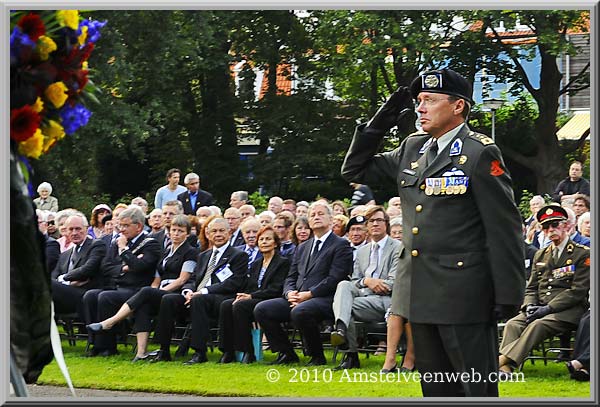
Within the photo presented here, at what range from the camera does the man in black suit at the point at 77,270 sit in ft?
40.1

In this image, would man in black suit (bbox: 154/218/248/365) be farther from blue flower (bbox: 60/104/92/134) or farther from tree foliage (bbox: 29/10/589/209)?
blue flower (bbox: 60/104/92/134)

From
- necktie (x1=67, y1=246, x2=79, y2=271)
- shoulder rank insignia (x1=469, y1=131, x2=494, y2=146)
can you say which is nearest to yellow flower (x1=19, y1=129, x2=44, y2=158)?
shoulder rank insignia (x1=469, y1=131, x2=494, y2=146)

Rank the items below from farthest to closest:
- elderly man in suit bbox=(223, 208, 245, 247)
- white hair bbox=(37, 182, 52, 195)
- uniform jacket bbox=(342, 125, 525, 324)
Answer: white hair bbox=(37, 182, 52, 195) → elderly man in suit bbox=(223, 208, 245, 247) → uniform jacket bbox=(342, 125, 525, 324)

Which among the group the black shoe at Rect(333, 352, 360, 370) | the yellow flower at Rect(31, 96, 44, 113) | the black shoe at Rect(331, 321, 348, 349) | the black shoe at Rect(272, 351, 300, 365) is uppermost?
the yellow flower at Rect(31, 96, 44, 113)

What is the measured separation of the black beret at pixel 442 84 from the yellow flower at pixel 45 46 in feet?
9.09

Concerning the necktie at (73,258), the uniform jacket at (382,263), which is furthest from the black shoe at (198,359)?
the necktie at (73,258)

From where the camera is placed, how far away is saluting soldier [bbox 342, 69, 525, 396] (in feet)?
19.5

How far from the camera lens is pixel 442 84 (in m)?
6.13

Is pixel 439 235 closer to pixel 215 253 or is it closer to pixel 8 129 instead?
pixel 8 129

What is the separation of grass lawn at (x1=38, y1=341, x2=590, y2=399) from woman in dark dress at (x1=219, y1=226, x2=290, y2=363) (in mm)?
207

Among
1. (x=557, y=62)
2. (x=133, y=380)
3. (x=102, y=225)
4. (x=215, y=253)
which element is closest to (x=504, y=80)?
(x=557, y=62)

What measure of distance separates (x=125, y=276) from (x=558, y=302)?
4521 millimetres

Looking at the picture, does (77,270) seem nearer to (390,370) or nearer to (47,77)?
(390,370)

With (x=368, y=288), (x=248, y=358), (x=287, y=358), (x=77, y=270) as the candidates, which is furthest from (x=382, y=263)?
(x=77, y=270)
